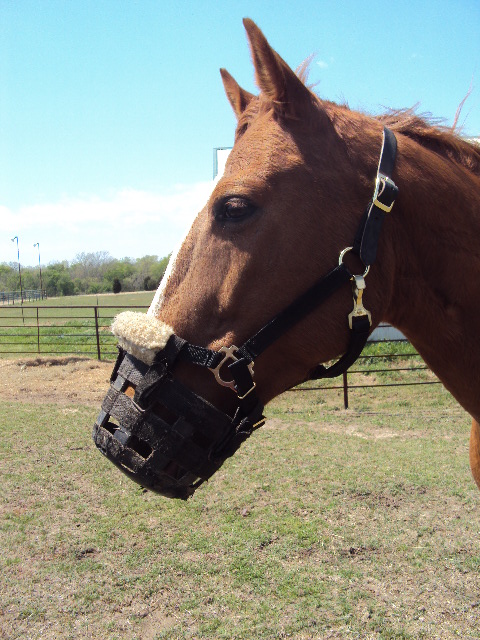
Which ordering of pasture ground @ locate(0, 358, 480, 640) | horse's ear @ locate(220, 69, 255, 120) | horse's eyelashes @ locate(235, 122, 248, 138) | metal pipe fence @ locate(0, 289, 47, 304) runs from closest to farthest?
1. horse's eyelashes @ locate(235, 122, 248, 138)
2. horse's ear @ locate(220, 69, 255, 120)
3. pasture ground @ locate(0, 358, 480, 640)
4. metal pipe fence @ locate(0, 289, 47, 304)

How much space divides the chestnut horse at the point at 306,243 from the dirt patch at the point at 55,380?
28.7 feet

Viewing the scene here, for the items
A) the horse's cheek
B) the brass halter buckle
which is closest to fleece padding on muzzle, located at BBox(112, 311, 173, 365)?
the brass halter buckle

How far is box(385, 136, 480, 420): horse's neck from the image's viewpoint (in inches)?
64.7

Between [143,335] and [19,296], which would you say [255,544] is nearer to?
[143,335]

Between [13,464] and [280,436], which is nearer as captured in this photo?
[13,464]

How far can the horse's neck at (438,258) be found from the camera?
5.39ft

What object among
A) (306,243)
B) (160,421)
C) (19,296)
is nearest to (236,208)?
(306,243)

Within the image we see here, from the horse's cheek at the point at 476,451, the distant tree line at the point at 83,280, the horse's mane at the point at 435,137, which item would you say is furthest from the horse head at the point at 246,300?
the distant tree line at the point at 83,280

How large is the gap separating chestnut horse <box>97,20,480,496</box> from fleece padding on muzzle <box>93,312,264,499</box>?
61 mm

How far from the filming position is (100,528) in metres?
4.55

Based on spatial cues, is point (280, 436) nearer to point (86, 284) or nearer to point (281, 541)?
point (281, 541)

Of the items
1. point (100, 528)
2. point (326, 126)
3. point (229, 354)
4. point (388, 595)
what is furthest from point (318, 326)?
point (100, 528)

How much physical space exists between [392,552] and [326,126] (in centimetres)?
383

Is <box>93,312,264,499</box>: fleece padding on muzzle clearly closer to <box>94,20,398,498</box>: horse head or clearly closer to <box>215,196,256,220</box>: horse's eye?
<box>94,20,398,498</box>: horse head
